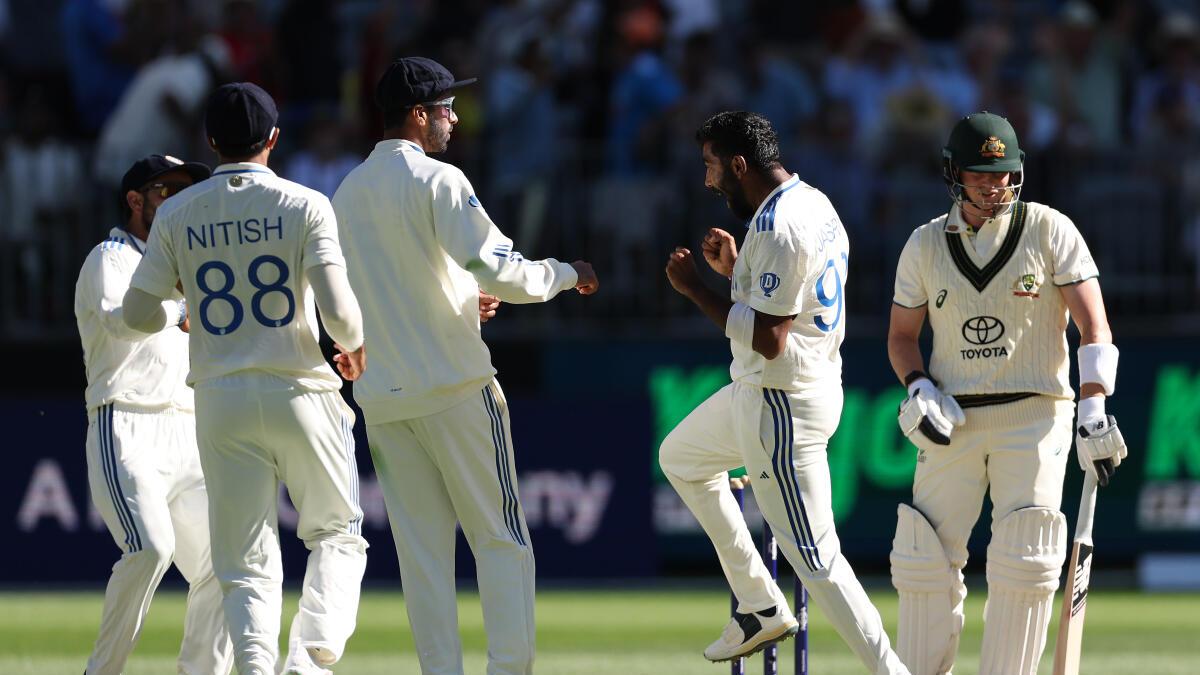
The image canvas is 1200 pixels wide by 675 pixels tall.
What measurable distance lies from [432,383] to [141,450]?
4.82 feet

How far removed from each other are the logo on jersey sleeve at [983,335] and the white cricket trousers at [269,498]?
7.73ft

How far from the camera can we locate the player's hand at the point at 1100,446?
668 centimetres

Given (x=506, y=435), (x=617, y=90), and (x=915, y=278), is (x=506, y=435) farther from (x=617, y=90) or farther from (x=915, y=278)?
(x=617, y=90)

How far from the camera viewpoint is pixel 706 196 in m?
13.5

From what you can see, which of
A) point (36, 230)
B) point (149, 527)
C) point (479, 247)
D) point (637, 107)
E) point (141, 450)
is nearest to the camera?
point (479, 247)

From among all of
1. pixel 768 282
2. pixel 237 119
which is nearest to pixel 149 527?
pixel 237 119

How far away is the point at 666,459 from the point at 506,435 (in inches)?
30.2

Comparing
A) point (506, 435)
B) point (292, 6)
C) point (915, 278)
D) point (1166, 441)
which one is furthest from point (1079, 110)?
point (506, 435)

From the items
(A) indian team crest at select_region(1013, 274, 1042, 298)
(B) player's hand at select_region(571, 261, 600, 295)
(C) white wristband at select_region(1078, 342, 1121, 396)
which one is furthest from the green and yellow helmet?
(B) player's hand at select_region(571, 261, 600, 295)

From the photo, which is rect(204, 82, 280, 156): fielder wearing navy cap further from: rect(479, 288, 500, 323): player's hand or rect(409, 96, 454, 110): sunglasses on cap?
rect(479, 288, 500, 323): player's hand

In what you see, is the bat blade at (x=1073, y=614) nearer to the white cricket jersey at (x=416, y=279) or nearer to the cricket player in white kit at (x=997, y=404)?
the cricket player in white kit at (x=997, y=404)

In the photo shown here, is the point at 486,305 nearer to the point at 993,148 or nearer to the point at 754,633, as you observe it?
the point at 754,633

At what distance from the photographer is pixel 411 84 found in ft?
22.0

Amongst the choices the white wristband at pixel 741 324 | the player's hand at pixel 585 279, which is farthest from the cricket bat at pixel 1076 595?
the player's hand at pixel 585 279
